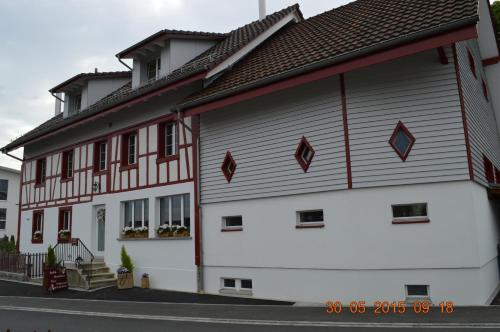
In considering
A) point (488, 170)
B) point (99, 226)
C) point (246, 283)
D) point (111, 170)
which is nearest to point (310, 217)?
point (246, 283)

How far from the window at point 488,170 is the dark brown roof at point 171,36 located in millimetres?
10773

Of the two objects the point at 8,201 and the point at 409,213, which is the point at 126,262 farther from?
the point at 8,201

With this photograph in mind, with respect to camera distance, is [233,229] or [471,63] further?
[233,229]

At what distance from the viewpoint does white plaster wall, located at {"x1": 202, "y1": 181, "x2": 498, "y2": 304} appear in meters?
8.80

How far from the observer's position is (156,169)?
1453cm

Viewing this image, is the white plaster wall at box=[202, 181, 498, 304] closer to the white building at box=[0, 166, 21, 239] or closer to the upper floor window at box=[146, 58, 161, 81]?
the upper floor window at box=[146, 58, 161, 81]

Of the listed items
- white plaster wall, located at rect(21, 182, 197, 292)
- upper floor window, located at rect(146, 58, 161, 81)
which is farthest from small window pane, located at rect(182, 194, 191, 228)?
upper floor window, located at rect(146, 58, 161, 81)

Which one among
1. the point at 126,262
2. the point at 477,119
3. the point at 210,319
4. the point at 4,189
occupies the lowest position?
the point at 210,319

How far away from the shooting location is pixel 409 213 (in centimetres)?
937

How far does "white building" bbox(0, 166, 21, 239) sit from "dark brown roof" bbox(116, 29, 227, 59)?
25.7 meters

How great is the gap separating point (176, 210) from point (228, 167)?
8.44ft

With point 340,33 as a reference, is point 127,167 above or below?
below

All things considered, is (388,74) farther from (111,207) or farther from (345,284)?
(111,207)

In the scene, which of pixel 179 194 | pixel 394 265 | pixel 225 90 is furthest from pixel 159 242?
pixel 394 265
